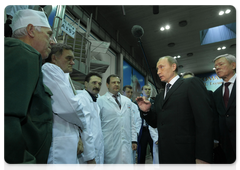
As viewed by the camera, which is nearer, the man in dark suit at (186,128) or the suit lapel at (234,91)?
the man in dark suit at (186,128)

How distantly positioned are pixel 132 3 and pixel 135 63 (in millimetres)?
4769

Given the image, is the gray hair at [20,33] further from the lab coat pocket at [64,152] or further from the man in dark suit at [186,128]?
the man in dark suit at [186,128]

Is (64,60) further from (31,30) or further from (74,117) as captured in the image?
(74,117)

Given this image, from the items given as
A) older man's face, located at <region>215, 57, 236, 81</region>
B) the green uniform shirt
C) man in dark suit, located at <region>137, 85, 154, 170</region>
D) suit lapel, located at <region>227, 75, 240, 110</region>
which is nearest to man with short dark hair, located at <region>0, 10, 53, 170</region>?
the green uniform shirt

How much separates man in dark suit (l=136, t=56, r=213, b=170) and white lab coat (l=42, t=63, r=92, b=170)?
800 millimetres

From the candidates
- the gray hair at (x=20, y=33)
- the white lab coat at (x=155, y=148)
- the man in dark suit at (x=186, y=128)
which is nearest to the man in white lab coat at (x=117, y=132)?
the white lab coat at (x=155, y=148)

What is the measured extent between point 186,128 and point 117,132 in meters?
1.30

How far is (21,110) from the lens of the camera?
57cm

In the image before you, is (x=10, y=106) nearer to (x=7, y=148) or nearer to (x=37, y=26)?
(x=7, y=148)

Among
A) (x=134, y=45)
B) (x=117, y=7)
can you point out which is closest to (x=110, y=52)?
(x=117, y=7)

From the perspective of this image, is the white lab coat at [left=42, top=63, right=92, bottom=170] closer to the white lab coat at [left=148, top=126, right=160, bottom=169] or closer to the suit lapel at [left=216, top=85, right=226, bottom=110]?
the suit lapel at [left=216, top=85, right=226, bottom=110]

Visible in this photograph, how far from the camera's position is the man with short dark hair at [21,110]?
0.53 m

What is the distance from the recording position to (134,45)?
35.9 feet

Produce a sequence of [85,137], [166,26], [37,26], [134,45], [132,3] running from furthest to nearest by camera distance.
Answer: [134,45] < [166,26] < [132,3] < [85,137] < [37,26]
